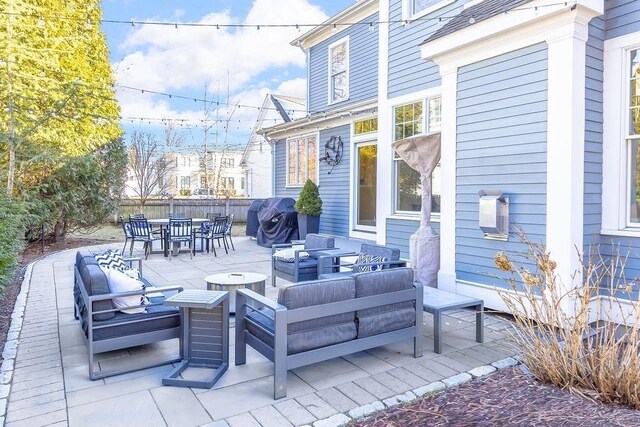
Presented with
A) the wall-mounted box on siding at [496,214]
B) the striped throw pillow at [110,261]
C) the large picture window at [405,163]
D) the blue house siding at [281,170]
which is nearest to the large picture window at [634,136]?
the wall-mounted box on siding at [496,214]

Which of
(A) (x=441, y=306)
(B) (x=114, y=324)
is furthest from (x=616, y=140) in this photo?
(B) (x=114, y=324)

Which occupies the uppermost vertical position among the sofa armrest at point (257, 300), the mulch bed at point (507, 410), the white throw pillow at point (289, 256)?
the sofa armrest at point (257, 300)

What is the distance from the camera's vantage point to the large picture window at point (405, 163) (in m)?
6.68

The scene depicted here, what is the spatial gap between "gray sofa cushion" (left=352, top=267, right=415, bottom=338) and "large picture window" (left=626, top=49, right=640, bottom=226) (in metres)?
2.56

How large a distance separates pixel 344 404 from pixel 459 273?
3081 mm

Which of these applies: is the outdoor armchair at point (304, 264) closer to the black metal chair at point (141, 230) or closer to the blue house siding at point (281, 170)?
the black metal chair at point (141, 230)

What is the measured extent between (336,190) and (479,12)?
5.80 meters

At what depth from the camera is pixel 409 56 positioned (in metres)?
6.97

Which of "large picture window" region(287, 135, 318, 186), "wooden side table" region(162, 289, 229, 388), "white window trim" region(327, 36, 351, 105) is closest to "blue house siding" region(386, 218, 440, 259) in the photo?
"large picture window" region(287, 135, 318, 186)

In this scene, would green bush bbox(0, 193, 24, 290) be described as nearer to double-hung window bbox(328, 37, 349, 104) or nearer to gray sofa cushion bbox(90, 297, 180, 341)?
gray sofa cushion bbox(90, 297, 180, 341)

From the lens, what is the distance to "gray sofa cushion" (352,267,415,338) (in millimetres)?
3457

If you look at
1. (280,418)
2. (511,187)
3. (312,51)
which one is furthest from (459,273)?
(312,51)

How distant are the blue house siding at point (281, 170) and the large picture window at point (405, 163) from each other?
17.5ft

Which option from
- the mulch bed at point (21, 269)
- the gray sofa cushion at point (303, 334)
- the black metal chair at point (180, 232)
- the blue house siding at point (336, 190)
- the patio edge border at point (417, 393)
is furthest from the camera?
the blue house siding at point (336, 190)
